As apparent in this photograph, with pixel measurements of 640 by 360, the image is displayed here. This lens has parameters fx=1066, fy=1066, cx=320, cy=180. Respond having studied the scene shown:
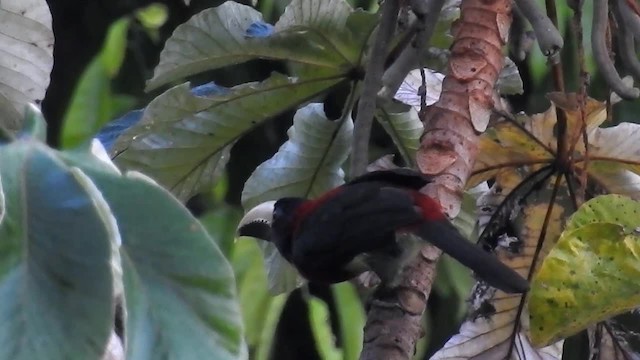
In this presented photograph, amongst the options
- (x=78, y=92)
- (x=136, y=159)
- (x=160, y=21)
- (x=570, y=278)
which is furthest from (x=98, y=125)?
(x=570, y=278)

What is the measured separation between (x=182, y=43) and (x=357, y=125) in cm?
28

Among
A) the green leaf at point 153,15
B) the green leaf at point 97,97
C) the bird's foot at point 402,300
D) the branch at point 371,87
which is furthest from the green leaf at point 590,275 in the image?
the green leaf at point 153,15

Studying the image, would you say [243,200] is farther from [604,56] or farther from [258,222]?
[604,56]

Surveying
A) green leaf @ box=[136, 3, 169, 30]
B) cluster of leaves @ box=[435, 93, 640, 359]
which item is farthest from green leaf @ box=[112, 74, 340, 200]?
green leaf @ box=[136, 3, 169, 30]

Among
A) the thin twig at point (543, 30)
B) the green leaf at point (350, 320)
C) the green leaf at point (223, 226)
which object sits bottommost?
the green leaf at point (350, 320)

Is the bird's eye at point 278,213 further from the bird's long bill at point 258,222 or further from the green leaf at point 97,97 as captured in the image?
the green leaf at point 97,97

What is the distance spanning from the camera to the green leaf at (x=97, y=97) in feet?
5.94

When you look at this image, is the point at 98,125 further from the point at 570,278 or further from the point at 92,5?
the point at 570,278

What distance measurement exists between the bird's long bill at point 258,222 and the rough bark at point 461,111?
0.88 feet

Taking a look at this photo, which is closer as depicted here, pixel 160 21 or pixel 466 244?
pixel 466 244

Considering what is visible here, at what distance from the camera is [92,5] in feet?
7.20

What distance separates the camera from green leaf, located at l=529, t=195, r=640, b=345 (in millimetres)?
908

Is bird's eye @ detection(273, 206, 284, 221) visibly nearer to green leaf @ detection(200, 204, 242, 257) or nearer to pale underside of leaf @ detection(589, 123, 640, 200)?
pale underside of leaf @ detection(589, 123, 640, 200)

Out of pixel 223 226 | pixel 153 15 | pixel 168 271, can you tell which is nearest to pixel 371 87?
pixel 168 271
